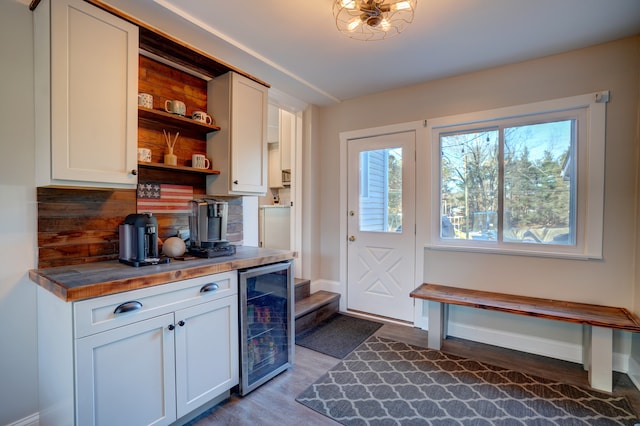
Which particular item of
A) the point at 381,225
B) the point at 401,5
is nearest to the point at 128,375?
the point at 401,5

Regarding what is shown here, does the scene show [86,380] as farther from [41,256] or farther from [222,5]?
[222,5]

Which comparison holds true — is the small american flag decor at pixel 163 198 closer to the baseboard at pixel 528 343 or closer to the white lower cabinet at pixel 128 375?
the white lower cabinet at pixel 128 375

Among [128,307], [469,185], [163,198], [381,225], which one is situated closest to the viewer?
[128,307]

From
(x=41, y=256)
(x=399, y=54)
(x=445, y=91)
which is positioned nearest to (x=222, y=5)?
(x=399, y=54)

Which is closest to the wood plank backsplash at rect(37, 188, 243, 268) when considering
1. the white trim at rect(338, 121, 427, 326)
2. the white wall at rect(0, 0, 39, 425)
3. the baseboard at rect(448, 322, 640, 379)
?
the white wall at rect(0, 0, 39, 425)

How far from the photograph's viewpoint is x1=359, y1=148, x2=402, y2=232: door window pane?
3424 mm

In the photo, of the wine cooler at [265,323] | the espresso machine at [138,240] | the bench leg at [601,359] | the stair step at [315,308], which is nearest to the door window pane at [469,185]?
the bench leg at [601,359]

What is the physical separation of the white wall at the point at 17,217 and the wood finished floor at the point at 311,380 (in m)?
1.01

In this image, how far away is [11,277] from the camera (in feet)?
5.50

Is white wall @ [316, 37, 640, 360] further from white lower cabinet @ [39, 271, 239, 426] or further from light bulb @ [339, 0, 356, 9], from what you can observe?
white lower cabinet @ [39, 271, 239, 426]

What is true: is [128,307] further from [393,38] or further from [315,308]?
[393,38]

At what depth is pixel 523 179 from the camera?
9.09 ft

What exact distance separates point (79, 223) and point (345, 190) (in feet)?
8.47

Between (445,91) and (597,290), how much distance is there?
7.13 ft
